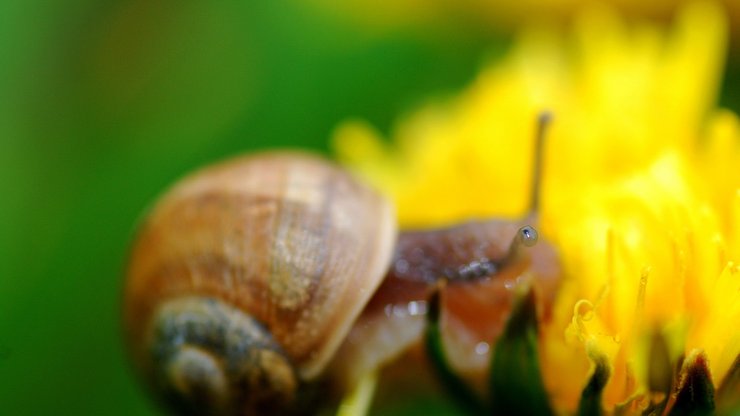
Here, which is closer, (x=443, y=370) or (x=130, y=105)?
(x=443, y=370)

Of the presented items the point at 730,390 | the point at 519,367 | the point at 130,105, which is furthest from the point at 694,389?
the point at 130,105

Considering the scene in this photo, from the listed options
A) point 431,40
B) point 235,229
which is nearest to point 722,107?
point 431,40

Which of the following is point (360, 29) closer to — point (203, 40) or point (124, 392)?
point (203, 40)

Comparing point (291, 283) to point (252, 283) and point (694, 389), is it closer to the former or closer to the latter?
point (252, 283)

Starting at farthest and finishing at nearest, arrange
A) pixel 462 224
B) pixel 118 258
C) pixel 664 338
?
pixel 118 258
pixel 462 224
pixel 664 338

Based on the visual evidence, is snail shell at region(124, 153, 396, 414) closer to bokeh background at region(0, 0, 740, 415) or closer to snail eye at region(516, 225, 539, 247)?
snail eye at region(516, 225, 539, 247)

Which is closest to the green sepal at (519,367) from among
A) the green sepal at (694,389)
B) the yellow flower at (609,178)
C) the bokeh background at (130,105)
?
the yellow flower at (609,178)
